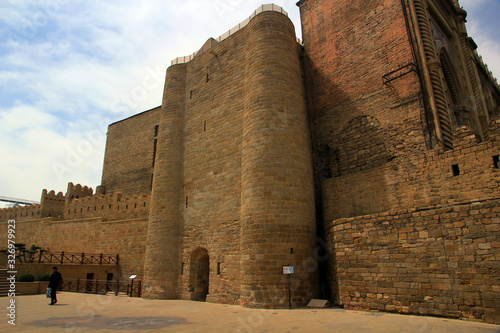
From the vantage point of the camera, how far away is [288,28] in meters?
14.3

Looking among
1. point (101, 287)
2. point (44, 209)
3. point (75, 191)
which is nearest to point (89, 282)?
point (101, 287)

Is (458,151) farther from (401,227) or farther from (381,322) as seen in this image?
(381,322)

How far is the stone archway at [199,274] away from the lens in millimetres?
14019

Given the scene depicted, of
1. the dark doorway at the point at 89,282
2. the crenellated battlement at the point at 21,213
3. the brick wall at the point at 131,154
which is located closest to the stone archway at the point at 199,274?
the dark doorway at the point at 89,282

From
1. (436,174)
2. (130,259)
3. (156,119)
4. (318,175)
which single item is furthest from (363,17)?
(156,119)

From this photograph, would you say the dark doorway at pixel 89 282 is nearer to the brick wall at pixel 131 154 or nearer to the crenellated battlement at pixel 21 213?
the brick wall at pixel 131 154

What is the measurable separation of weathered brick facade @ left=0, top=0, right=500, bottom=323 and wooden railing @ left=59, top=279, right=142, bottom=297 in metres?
0.77

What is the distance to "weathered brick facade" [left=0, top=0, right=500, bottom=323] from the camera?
843cm

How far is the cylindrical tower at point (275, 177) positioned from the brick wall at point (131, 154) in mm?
15686

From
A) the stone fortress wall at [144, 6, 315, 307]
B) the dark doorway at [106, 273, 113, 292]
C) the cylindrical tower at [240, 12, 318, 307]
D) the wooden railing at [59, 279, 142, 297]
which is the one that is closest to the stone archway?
the stone fortress wall at [144, 6, 315, 307]

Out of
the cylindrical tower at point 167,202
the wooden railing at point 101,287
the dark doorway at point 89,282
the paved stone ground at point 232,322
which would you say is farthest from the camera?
the dark doorway at point 89,282

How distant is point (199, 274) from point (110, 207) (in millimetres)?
9992

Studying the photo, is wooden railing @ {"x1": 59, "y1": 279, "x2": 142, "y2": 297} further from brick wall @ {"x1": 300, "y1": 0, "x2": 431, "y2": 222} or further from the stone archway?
brick wall @ {"x1": 300, "y1": 0, "x2": 431, "y2": 222}

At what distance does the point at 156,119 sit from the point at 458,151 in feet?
76.4
